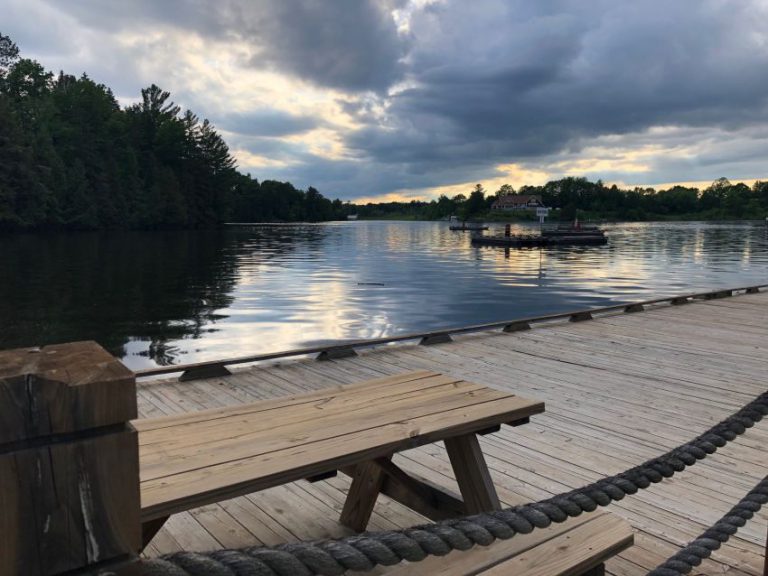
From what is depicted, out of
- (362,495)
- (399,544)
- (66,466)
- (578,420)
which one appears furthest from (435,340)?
(66,466)

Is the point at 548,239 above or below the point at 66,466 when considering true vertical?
below

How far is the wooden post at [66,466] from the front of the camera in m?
0.89

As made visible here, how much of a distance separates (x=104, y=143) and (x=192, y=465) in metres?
86.3

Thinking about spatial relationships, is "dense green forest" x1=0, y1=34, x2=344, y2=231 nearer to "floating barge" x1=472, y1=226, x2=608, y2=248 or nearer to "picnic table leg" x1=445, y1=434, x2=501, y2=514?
"floating barge" x1=472, y1=226, x2=608, y2=248

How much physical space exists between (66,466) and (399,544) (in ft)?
2.42

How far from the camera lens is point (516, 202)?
545ft

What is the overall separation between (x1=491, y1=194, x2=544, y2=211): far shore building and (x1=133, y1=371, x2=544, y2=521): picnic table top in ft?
540

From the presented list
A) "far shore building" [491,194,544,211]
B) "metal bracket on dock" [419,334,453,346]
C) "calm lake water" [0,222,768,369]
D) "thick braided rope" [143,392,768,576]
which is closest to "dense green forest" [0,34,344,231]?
"calm lake water" [0,222,768,369]

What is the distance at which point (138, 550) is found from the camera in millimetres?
1007

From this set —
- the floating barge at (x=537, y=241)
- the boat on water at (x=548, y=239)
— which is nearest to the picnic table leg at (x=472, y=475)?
the boat on water at (x=548, y=239)

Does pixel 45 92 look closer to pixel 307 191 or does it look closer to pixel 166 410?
pixel 166 410

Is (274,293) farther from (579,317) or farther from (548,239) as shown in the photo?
(548,239)

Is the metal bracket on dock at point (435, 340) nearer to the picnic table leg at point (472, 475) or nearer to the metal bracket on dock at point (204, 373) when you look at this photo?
the metal bracket on dock at point (204, 373)

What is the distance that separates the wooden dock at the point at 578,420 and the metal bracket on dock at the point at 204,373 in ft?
0.29
